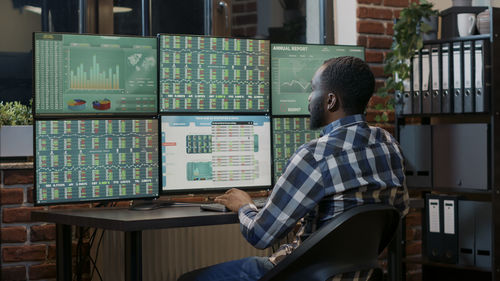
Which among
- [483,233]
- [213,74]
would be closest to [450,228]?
[483,233]

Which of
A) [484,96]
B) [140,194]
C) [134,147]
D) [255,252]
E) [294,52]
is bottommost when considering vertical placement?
[255,252]

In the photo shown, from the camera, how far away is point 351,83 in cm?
188

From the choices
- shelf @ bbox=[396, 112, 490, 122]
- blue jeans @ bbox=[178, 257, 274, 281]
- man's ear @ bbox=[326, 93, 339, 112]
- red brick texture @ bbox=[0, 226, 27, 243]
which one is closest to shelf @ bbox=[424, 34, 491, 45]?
shelf @ bbox=[396, 112, 490, 122]

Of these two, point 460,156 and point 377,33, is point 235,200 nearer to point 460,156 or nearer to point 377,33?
point 460,156

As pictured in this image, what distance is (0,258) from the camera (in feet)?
8.77

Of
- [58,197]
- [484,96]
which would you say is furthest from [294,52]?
[58,197]

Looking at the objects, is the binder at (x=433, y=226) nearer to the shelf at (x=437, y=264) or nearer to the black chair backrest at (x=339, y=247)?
the shelf at (x=437, y=264)

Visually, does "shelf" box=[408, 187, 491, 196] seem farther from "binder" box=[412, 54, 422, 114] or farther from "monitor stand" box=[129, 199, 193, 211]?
"monitor stand" box=[129, 199, 193, 211]

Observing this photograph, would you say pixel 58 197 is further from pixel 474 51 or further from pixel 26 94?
pixel 474 51

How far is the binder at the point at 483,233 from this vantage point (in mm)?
3186

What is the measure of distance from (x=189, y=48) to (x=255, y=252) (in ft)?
3.41

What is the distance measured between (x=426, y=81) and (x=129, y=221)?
1.86 m

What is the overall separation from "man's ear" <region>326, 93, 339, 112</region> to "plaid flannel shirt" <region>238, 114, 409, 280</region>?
5 cm

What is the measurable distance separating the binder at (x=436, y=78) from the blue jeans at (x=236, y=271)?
1.58 m
